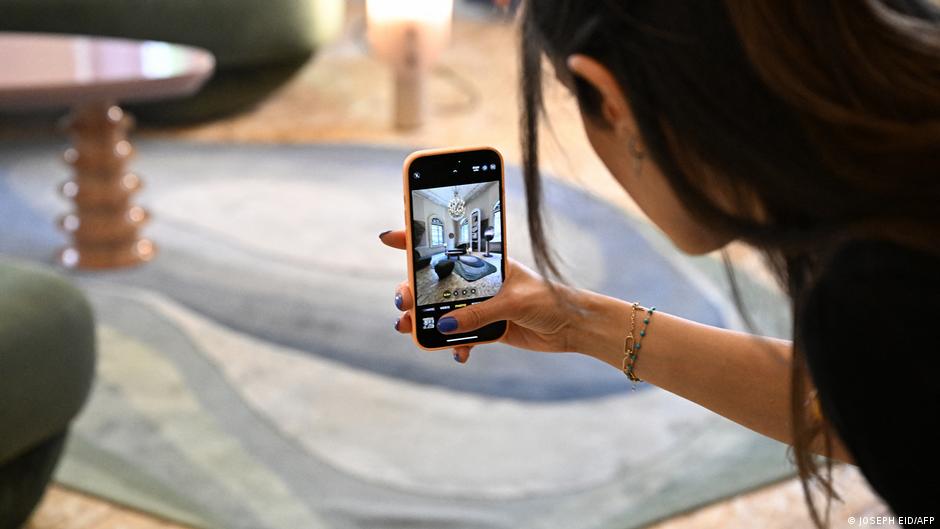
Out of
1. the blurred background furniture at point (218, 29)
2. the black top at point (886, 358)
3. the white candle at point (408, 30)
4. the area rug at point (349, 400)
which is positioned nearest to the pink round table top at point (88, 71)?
the area rug at point (349, 400)

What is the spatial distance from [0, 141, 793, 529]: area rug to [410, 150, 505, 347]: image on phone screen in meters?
0.66

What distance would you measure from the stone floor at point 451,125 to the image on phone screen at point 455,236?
733mm

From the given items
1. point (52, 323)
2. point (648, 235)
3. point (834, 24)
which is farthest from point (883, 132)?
point (648, 235)

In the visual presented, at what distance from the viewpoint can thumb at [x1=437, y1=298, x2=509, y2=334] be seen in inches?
34.9

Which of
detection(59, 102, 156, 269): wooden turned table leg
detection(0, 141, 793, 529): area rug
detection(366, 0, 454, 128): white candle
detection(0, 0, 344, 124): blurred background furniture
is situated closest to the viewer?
detection(0, 141, 793, 529): area rug

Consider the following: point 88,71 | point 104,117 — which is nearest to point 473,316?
point 88,71

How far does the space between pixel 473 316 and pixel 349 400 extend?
0.92 metres

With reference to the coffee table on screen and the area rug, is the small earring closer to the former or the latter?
the area rug

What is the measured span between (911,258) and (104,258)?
188 centimetres

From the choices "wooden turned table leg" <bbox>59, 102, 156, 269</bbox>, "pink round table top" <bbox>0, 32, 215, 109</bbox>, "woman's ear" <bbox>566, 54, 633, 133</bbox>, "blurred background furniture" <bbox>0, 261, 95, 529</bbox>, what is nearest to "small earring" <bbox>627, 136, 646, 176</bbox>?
"woman's ear" <bbox>566, 54, 633, 133</bbox>

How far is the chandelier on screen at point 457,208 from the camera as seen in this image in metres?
0.88

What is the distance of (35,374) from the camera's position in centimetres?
129

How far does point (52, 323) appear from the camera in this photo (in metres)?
1.33

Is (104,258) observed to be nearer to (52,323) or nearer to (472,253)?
(52,323)
